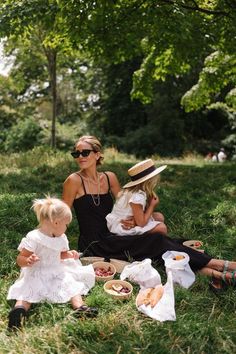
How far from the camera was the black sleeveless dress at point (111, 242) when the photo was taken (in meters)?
4.60

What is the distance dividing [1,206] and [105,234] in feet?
7.94

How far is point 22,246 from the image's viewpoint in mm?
3814

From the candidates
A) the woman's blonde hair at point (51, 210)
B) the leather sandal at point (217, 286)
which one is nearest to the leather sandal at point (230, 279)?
the leather sandal at point (217, 286)

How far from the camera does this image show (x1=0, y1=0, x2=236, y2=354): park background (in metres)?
3.34

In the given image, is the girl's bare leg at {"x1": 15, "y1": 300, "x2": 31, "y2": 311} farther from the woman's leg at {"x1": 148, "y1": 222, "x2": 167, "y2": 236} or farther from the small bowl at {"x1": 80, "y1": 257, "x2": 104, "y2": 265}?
the woman's leg at {"x1": 148, "y1": 222, "x2": 167, "y2": 236}

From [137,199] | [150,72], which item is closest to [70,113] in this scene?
[150,72]

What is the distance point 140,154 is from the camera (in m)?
22.9

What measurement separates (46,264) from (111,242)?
1.06 meters

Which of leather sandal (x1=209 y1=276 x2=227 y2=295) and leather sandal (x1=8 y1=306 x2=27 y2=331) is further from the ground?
leather sandal (x1=8 y1=306 x2=27 y2=331)

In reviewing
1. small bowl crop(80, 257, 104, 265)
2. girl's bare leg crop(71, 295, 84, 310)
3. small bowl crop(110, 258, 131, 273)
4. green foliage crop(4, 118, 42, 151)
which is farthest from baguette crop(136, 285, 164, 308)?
green foliage crop(4, 118, 42, 151)

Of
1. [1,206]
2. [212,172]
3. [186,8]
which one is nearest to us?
[1,206]

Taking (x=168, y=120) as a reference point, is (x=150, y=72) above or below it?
above

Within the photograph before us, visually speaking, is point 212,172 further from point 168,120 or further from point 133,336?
point 168,120

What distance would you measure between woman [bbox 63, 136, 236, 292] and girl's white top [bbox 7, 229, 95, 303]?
0.84 m
